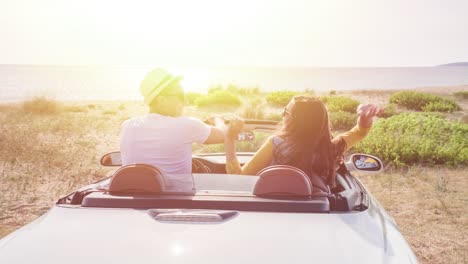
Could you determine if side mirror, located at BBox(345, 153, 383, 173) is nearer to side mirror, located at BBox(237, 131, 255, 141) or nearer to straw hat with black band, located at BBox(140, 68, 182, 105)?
side mirror, located at BBox(237, 131, 255, 141)

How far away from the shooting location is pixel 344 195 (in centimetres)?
307

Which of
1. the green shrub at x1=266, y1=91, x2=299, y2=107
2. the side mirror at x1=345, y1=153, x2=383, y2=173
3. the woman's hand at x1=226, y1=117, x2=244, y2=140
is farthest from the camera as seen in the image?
the green shrub at x1=266, y1=91, x2=299, y2=107

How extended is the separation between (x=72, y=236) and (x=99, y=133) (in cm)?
1562

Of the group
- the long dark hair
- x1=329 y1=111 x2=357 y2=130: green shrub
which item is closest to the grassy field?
the long dark hair

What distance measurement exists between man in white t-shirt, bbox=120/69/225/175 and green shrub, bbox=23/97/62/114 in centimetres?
2465

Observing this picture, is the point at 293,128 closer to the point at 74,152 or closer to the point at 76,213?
the point at 76,213

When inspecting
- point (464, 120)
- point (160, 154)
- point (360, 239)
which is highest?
point (160, 154)

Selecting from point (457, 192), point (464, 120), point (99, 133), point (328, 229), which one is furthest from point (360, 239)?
point (464, 120)

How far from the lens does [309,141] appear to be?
13.0 feet

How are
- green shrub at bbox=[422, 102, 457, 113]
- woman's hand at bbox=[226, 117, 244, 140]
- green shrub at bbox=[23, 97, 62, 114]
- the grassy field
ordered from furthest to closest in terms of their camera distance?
green shrub at bbox=[23, 97, 62, 114]
green shrub at bbox=[422, 102, 457, 113]
the grassy field
woman's hand at bbox=[226, 117, 244, 140]

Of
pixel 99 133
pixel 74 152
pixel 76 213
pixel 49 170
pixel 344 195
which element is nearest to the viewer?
pixel 76 213

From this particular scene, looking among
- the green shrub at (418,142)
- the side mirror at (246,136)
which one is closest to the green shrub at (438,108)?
the green shrub at (418,142)

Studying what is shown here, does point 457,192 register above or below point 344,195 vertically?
below

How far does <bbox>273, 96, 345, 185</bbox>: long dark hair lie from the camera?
12.8 feet
